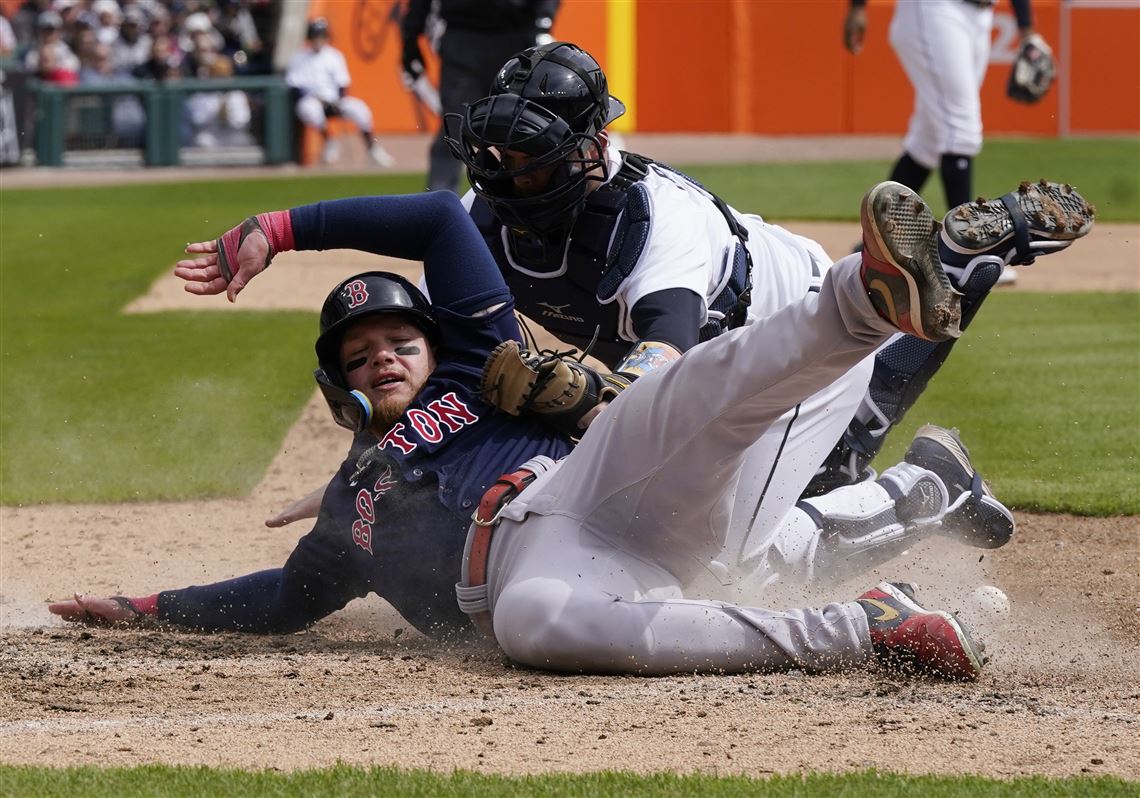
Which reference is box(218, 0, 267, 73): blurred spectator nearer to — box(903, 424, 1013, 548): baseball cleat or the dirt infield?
the dirt infield

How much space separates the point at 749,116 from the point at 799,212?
11.3 m

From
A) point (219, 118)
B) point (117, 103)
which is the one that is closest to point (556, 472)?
point (117, 103)

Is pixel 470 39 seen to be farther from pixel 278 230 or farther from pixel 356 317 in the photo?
pixel 356 317

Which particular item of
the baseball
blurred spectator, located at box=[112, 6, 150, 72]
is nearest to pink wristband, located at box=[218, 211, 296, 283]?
the baseball

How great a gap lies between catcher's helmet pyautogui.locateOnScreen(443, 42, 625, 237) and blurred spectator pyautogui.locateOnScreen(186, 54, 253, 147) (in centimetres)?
1494

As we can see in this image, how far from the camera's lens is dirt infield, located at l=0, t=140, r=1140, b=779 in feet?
9.98

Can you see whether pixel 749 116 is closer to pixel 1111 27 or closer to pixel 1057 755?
pixel 1111 27

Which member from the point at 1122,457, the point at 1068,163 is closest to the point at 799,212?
the point at 1068,163

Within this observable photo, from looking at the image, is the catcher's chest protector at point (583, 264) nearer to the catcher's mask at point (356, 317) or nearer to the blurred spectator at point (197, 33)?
the catcher's mask at point (356, 317)

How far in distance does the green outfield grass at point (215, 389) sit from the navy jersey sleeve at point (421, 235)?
87.7 inches

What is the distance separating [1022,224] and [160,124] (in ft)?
52.6

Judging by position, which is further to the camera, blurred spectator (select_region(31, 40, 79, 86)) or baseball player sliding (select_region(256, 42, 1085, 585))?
blurred spectator (select_region(31, 40, 79, 86))

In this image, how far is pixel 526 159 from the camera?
14.3 ft

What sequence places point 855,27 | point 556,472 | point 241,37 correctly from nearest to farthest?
point 556,472, point 855,27, point 241,37
